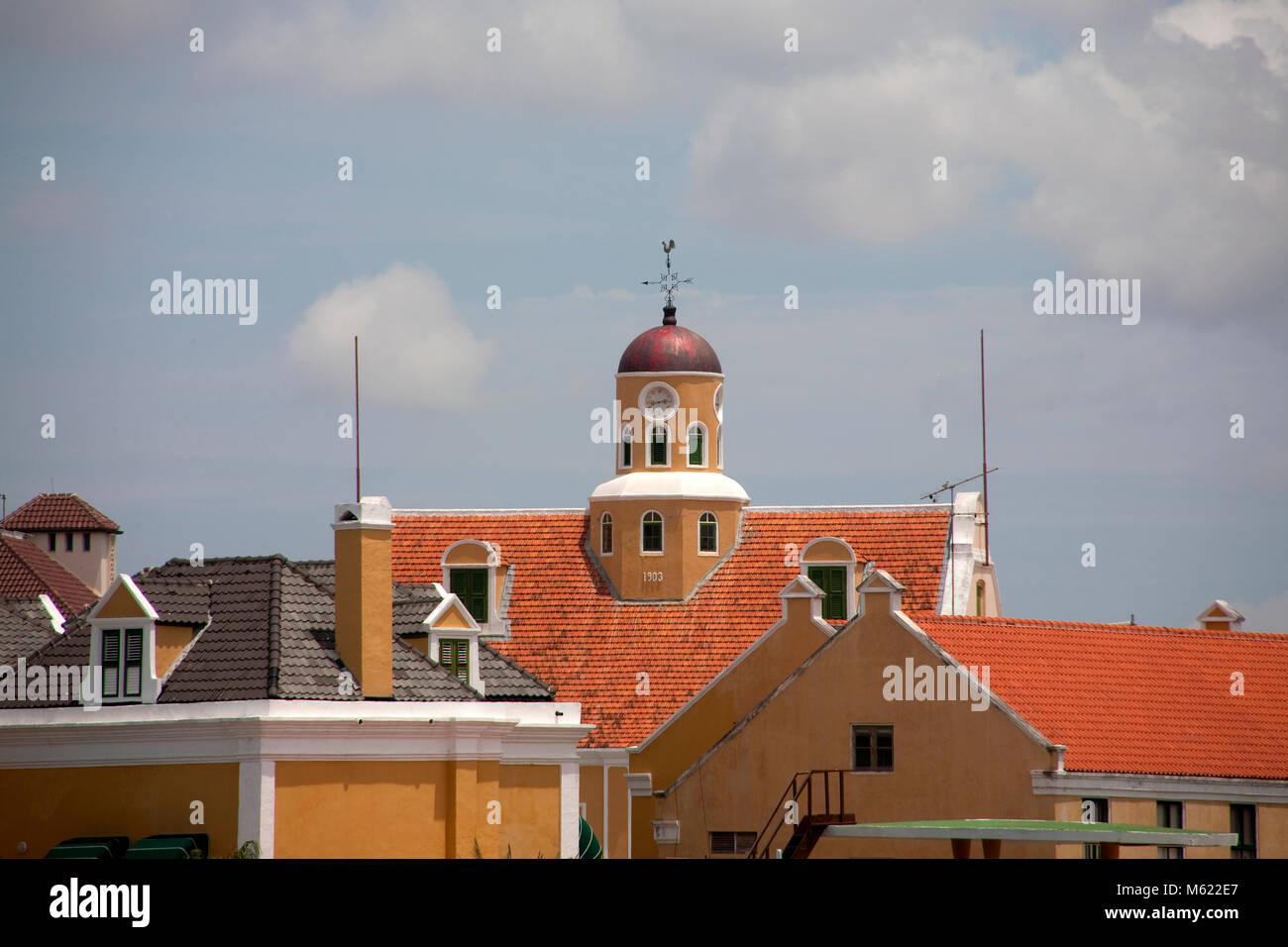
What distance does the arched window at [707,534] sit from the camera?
6288cm

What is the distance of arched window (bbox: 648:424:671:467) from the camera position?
6344cm

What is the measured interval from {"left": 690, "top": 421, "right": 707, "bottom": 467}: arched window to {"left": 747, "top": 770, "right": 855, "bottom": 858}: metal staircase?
46.6ft

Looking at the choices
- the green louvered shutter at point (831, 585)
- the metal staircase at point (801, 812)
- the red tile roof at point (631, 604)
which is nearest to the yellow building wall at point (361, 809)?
the metal staircase at point (801, 812)

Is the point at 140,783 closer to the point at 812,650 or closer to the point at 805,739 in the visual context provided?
the point at 805,739

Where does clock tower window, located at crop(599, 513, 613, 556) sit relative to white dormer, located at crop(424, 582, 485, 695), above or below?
above

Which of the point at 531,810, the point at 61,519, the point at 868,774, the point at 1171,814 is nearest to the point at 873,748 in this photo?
the point at 868,774

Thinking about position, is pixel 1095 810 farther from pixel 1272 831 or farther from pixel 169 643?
pixel 169 643

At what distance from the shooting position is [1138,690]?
169 ft

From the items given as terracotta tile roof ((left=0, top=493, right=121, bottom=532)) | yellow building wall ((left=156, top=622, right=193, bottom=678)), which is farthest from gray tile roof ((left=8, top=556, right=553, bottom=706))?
terracotta tile roof ((left=0, top=493, right=121, bottom=532))

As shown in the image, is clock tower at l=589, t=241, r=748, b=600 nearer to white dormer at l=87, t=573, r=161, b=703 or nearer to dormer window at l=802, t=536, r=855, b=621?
dormer window at l=802, t=536, r=855, b=621

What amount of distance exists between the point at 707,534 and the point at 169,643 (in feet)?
72.3

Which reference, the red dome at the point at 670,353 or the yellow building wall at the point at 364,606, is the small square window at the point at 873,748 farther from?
the red dome at the point at 670,353

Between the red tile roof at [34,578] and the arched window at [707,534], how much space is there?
96.1 feet

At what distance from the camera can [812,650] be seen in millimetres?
56312
